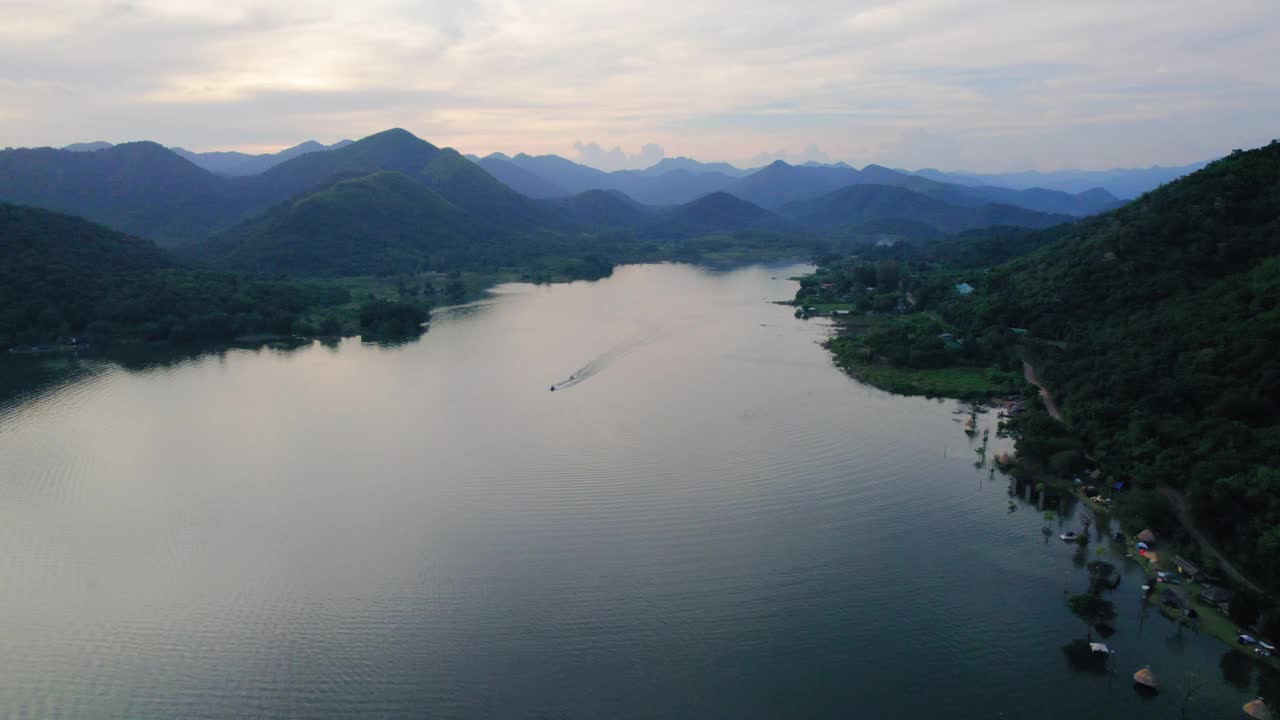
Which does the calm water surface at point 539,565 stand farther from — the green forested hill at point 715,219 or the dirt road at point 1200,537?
the green forested hill at point 715,219

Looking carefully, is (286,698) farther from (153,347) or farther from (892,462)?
(153,347)

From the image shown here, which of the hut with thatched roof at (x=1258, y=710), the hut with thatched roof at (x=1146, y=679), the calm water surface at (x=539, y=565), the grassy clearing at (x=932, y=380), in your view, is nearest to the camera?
the hut with thatched roof at (x=1258, y=710)

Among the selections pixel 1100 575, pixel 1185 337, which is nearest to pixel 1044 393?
pixel 1185 337

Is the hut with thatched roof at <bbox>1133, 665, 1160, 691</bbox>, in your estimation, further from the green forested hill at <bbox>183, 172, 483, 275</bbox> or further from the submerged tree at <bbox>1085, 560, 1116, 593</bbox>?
the green forested hill at <bbox>183, 172, 483, 275</bbox>

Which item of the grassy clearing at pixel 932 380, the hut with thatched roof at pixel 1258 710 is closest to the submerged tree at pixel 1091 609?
the hut with thatched roof at pixel 1258 710

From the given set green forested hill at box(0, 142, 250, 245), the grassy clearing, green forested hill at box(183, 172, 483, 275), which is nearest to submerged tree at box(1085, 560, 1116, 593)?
the grassy clearing

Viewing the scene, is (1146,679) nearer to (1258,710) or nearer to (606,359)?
(1258,710)

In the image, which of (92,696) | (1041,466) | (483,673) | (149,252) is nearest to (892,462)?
(1041,466)
